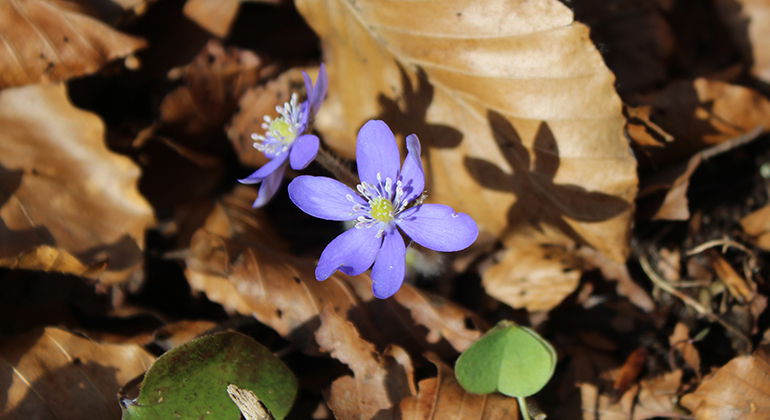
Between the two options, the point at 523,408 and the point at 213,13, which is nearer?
the point at 523,408

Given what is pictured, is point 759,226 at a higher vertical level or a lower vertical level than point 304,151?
lower

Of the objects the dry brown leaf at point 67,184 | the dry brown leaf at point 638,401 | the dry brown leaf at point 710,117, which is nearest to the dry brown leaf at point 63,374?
the dry brown leaf at point 67,184

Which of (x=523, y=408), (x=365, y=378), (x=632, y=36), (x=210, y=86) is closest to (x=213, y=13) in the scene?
(x=210, y=86)

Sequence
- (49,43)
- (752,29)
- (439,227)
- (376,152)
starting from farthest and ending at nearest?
(752,29) < (49,43) < (376,152) < (439,227)

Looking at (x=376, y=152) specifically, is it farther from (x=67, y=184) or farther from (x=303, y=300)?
(x=67, y=184)

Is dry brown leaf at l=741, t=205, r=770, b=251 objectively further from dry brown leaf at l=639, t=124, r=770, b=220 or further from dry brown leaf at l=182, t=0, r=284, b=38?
dry brown leaf at l=182, t=0, r=284, b=38

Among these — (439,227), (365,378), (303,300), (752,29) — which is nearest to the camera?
(439,227)

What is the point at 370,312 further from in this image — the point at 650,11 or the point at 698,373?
the point at 650,11

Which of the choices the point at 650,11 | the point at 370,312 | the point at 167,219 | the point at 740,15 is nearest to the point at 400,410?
the point at 370,312

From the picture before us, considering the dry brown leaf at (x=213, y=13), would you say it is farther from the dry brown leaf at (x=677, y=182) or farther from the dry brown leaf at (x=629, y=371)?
the dry brown leaf at (x=629, y=371)
